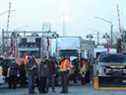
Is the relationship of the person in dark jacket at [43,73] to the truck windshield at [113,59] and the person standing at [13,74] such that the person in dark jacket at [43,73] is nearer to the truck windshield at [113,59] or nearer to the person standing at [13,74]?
the person standing at [13,74]

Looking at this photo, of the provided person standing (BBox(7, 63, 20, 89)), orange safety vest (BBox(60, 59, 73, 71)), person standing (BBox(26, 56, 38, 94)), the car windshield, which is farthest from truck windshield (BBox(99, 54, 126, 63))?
person standing (BBox(26, 56, 38, 94))

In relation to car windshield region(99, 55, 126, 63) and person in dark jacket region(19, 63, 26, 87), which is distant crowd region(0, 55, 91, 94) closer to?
person in dark jacket region(19, 63, 26, 87)

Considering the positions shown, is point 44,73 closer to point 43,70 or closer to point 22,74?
point 43,70

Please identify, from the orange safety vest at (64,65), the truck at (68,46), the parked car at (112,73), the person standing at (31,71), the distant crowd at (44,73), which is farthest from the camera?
the truck at (68,46)

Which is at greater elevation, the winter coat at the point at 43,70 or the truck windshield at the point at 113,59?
the truck windshield at the point at 113,59

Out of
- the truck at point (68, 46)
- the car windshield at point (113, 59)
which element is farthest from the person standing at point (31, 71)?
the truck at point (68, 46)

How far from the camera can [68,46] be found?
4697cm

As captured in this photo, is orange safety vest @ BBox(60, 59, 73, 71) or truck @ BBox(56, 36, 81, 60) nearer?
orange safety vest @ BBox(60, 59, 73, 71)

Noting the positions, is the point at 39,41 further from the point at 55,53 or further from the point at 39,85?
the point at 39,85

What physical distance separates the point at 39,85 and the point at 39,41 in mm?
15472

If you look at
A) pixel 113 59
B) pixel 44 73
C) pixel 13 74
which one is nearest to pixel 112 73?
pixel 113 59

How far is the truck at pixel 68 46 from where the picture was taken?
153 ft

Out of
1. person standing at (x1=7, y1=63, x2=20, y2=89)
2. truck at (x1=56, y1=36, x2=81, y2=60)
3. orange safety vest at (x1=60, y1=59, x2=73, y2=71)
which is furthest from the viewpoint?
truck at (x1=56, y1=36, x2=81, y2=60)

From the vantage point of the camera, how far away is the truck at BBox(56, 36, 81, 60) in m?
46.7
